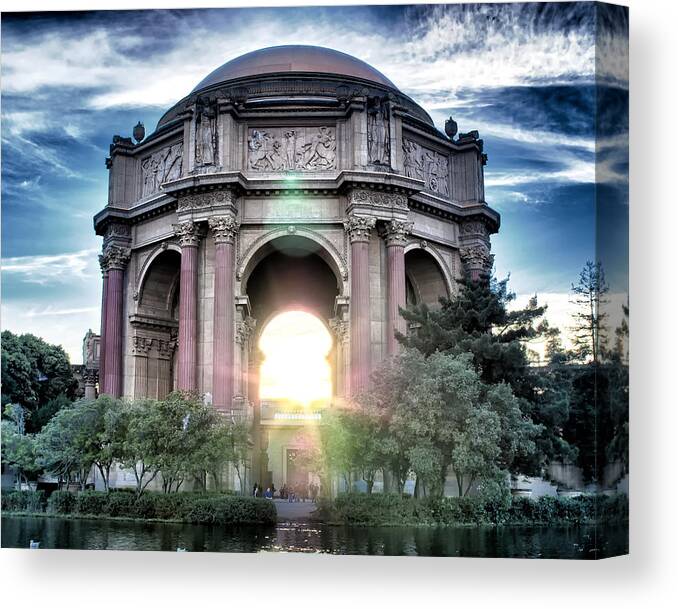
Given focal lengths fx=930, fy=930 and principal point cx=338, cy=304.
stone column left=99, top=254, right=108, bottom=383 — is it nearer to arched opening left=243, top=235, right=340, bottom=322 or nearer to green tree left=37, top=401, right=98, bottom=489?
arched opening left=243, top=235, right=340, bottom=322

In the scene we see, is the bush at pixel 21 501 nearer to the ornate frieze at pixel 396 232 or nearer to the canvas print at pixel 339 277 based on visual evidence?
the canvas print at pixel 339 277

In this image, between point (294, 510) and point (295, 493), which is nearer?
point (294, 510)

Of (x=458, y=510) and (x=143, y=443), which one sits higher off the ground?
(x=143, y=443)

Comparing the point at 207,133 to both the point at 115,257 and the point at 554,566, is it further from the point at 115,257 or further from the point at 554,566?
the point at 554,566

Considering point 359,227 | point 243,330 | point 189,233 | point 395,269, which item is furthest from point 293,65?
point 243,330

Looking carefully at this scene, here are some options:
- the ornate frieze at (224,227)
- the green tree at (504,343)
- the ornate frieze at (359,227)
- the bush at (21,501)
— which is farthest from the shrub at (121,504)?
the ornate frieze at (359,227)

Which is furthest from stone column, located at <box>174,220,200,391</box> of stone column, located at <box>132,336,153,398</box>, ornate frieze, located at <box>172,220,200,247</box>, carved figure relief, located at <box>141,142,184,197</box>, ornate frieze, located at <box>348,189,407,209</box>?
ornate frieze, located at <box>348,189,407,209</box>
